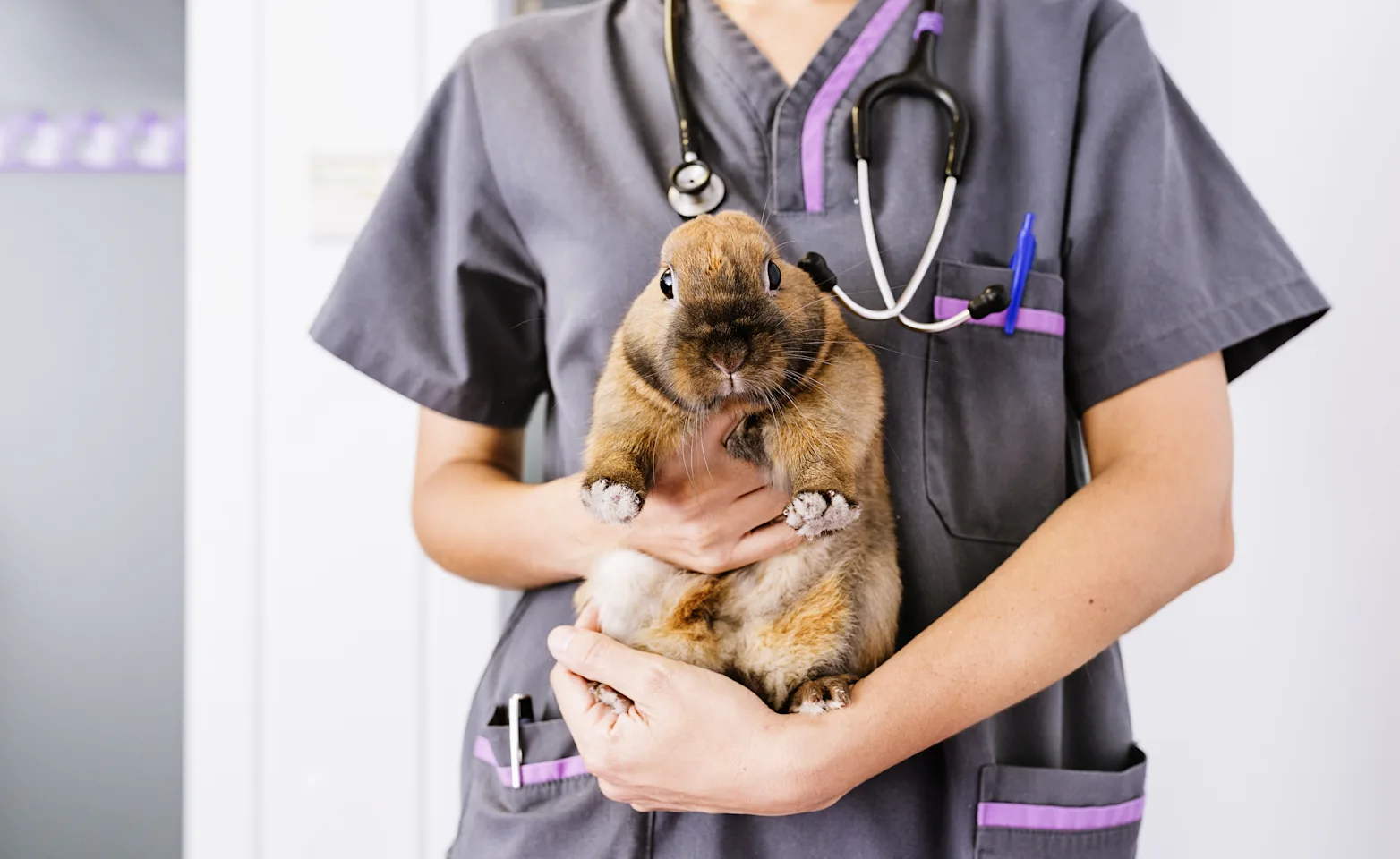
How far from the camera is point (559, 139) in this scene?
1.40m

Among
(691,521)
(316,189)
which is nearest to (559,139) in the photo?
(691,521)

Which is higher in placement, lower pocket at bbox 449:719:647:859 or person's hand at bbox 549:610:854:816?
person's hand at bbox 549:610:854:816

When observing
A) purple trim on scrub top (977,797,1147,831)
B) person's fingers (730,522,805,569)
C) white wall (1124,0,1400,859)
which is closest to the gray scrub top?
purple trim on scrub top (977,797,1147,831)

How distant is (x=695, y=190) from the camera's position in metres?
1.23

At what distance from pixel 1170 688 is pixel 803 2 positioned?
6.25ft

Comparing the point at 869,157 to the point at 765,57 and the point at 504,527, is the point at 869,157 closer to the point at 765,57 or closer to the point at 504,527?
the point at 765,57

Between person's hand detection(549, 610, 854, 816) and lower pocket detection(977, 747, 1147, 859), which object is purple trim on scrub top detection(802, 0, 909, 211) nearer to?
person's hand detection(549, 610, 854, 816)

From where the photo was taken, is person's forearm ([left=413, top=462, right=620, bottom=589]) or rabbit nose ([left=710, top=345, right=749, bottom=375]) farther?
person's forearm ([left=413, top=462, right=620, bottom=589])

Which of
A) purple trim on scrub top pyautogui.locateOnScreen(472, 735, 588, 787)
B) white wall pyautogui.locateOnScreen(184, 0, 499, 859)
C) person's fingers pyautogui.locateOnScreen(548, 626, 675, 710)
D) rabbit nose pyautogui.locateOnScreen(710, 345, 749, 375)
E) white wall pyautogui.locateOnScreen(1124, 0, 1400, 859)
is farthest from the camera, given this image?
white wall pyautogui.locateOnScreen(184, 0, 499, 859)

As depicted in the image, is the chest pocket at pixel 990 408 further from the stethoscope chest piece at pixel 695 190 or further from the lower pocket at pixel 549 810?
the lower pocket at pixel 549 810

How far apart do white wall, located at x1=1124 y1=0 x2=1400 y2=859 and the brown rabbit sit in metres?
1.07

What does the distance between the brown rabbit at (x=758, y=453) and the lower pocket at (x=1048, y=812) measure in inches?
9.7

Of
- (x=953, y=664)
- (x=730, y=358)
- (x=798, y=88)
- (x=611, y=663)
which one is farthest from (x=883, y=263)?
(x=611, y=663)

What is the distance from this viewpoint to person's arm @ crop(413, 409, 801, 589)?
3.72 feet
